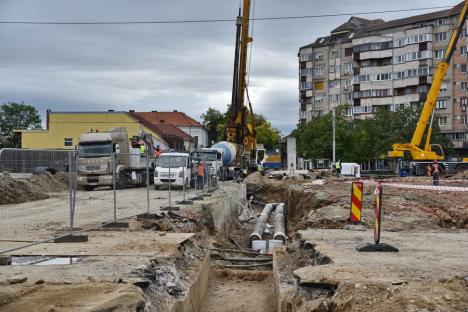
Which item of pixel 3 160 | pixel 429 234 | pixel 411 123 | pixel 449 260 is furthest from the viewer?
pixel 411 123

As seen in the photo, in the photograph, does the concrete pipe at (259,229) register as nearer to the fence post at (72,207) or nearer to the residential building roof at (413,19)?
the fence post at (72,207)

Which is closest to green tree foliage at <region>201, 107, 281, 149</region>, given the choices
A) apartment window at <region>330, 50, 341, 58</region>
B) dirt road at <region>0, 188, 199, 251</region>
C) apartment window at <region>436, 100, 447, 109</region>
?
apartment window at <region>330, 50, 341, 58</region>

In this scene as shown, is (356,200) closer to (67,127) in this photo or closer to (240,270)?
(240,270)

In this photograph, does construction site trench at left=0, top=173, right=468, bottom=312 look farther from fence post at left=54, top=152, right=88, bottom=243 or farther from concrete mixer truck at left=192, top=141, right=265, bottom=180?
concrete mixer truck at left=192, top=141, right=265, bottom=180

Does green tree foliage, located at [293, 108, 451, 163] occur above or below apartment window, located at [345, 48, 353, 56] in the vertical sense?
below

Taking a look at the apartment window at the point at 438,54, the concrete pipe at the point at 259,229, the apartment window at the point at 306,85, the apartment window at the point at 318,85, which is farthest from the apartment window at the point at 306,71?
the concrete pipe at the point at 259,229

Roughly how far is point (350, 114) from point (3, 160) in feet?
259

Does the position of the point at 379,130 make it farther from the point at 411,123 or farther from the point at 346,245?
the point at 346,245

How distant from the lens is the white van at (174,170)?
21531mm

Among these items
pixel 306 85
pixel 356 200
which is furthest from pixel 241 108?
pixel 306 85

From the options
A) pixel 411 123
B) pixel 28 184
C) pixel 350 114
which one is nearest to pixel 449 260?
pixel 28 184

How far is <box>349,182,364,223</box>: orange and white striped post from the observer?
12398mm

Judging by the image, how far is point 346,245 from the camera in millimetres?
10047

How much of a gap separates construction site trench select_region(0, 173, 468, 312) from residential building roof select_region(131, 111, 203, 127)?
80.3 metres
